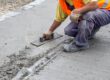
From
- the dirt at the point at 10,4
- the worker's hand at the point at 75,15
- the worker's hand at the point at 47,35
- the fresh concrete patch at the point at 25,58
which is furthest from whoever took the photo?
the dirt at the point at 10,4

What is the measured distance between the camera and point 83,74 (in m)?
4.36

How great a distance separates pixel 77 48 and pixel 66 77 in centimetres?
94

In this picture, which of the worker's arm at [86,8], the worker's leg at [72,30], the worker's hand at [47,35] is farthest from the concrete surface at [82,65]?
the worker's arm at [86,8]

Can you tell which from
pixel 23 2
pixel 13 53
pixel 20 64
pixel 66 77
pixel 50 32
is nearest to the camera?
pixel 66 77

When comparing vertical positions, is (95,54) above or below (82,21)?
below

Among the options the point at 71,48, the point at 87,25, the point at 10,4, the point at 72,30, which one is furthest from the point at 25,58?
the point at 10,4

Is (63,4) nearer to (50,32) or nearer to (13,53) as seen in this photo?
(50,32)

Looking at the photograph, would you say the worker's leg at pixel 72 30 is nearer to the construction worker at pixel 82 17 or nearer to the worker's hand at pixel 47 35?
the construction worker at pixel 82 17

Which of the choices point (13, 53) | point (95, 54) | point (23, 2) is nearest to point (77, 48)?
point (95, 54)

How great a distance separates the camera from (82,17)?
501cm

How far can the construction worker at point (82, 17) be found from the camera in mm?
4926

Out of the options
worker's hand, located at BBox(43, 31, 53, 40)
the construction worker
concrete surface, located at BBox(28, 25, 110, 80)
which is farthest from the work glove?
worker's hand, located at BBox(43, 31, 53, 40)

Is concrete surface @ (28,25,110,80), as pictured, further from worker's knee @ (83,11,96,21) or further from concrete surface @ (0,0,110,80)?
worker's knee @ (83,11,96,21)

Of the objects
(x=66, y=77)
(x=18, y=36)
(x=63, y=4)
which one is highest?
(x=63, y=4)
